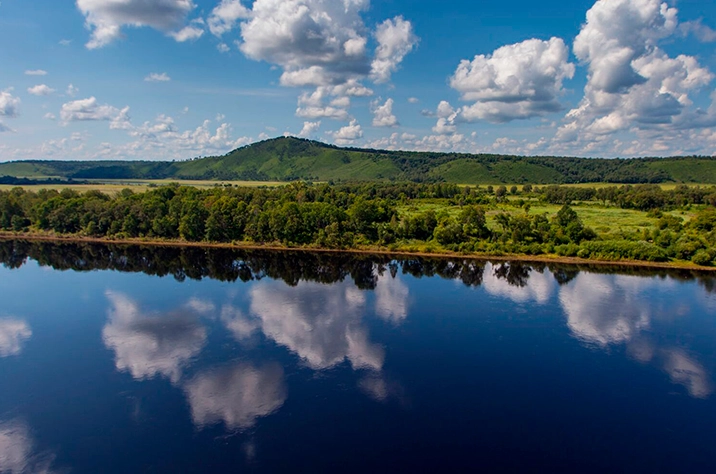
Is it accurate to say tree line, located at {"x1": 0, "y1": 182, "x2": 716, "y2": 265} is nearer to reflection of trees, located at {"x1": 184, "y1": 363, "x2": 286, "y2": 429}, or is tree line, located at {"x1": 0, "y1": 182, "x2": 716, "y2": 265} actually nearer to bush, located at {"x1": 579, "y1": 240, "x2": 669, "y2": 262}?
bush, located at {"x1": 579, "y1": 240, "x2": 669, "y2": 262}

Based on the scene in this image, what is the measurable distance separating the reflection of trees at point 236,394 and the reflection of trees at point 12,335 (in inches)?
714

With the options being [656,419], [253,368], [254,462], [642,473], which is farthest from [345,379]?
[656,419]

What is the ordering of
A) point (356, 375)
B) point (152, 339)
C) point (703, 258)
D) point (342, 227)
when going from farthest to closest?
point (342, 227) → point (703, 258) → point (152, 339) → point (356, 375)

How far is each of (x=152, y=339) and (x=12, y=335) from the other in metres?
13.6

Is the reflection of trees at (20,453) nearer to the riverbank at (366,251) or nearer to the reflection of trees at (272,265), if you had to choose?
the reflection of trees at (272,265)

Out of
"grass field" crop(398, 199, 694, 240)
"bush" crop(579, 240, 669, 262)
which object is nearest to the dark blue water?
"bush" crop(579, 240, 669, 262)

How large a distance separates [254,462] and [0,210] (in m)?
96.1

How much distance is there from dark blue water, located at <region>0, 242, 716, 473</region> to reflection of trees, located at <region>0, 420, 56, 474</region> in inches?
4.7

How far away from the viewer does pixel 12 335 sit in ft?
134

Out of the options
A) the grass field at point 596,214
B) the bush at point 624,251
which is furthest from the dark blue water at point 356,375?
the grass field at point 596,214

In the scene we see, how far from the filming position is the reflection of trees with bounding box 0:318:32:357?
37750 millimetres

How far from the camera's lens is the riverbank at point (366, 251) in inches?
2648

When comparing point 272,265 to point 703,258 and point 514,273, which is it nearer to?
point 514,273

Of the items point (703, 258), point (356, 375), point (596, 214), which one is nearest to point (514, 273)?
point (703, 258)
